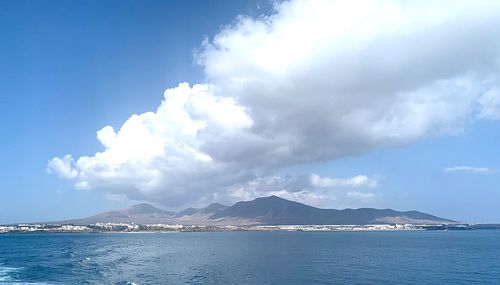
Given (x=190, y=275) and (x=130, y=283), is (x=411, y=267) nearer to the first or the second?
(x=190, y=275)

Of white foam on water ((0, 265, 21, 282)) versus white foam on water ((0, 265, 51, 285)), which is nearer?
white foam on water ((0, 265, 51, 285))

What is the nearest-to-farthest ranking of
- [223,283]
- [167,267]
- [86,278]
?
[223,283]
[86,278]
[167,267]

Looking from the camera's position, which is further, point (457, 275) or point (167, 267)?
point (167, 267)

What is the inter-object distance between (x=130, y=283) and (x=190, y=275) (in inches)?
439

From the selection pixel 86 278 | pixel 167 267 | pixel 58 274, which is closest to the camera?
pixel 86 278

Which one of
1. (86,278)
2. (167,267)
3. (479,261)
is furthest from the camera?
(479,261)

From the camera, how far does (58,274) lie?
7350 centimetres

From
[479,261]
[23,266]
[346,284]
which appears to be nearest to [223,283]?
[346,284]

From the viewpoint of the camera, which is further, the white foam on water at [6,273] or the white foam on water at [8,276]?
the white foam on water at [6,273]

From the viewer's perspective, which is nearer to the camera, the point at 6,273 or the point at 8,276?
the point at 8,276

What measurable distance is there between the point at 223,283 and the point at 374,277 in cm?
2601

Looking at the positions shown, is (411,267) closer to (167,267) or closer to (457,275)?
(457,275)

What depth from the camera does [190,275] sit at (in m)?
70.2

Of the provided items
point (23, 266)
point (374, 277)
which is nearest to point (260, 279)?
point (374, 277)
